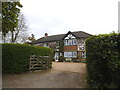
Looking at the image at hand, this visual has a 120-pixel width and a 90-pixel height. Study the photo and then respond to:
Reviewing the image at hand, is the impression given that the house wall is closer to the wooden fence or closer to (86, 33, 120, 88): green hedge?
the wooden fence

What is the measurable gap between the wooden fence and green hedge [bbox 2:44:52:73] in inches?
18.5

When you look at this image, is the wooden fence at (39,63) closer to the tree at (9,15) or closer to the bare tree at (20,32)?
the tree at (9,15)

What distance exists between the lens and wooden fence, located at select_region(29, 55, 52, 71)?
8767 millimetres

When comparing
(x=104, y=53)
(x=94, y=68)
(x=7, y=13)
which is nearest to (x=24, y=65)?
(x=7, y=13)

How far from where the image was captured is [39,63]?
9.47 m

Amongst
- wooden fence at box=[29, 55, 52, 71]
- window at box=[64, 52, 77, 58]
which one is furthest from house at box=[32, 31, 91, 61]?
wooden fence at box=[29, 55, 52, 71]

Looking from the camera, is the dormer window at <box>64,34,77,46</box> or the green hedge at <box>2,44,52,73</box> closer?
the green hedge at <box>2,44,52,73</box>

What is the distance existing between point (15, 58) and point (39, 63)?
257cm

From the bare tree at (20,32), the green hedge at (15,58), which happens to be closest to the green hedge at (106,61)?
the green hedge at (15,58)

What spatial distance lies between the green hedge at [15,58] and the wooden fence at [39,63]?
47cm

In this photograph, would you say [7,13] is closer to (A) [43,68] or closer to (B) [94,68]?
(A) [43,68]

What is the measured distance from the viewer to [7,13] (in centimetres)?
820

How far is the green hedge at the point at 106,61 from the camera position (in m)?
3.50

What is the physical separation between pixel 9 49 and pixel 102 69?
7597 millimetres
